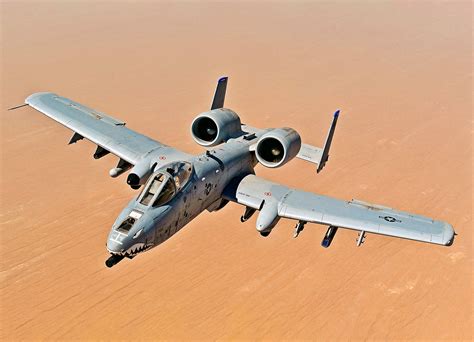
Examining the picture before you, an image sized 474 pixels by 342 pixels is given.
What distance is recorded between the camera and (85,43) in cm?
4088

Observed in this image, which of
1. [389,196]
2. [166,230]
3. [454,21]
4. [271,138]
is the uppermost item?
[454,21]

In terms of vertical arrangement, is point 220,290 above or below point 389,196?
below

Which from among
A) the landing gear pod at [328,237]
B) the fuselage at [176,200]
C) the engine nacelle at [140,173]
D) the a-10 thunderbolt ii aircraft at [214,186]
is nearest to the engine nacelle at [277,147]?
the a-10 thunderbolt ii aircraft at [214,186]

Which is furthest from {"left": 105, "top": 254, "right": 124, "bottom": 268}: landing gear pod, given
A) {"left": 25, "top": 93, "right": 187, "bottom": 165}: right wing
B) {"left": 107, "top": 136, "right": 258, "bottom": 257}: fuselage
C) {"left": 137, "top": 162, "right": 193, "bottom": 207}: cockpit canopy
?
{"left": 25, "top": 93, "right": 187, "bottom": 165}: right wing

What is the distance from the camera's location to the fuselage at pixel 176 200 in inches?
527

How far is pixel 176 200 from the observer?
48.0 ft

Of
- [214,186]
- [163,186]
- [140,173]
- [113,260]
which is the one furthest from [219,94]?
[113,260]

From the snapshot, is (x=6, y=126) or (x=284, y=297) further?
(x=6, y=126)

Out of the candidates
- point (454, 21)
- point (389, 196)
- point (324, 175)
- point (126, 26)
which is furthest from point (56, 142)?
point (454, 21)

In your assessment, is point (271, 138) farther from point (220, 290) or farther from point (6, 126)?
point (6, 126)

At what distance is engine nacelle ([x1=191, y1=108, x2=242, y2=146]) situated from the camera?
18.5 m

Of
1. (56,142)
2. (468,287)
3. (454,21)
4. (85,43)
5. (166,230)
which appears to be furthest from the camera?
(454,21)

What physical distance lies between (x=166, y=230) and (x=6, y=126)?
51.4ft

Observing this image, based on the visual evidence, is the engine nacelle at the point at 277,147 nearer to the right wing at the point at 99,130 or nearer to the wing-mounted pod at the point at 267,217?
the wing-mounted pod at the point at 267,217
